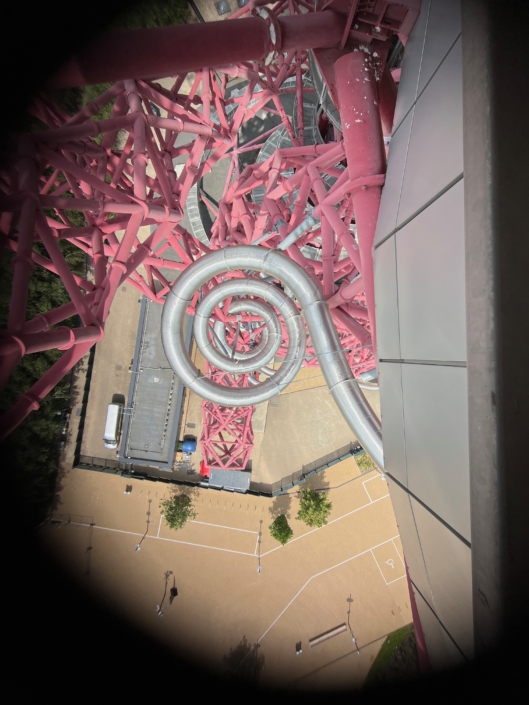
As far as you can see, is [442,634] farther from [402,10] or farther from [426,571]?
[402,10]

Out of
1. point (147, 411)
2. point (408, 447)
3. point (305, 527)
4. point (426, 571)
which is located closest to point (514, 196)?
point (408, 447)

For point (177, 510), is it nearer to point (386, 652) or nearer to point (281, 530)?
point (281, 530)

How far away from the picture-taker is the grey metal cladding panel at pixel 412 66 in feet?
13.6

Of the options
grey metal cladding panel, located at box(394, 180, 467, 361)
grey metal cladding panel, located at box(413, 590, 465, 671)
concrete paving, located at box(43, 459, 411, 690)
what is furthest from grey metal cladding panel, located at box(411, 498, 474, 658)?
concrete paving, located at box(43, 459, 411, 690)

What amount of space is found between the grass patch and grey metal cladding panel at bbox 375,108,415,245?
24.4 meters

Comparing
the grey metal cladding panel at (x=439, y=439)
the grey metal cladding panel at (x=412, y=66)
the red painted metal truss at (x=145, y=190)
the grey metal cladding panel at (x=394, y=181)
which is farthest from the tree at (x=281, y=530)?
the grey metal cladding panel at (x=412, y=66)

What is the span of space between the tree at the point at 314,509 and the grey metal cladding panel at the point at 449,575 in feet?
57.9

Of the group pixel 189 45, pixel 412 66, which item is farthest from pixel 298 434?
pixel 189 45

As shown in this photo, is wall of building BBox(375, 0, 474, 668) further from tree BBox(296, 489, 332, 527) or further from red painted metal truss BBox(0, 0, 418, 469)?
tree BBox(296, 489, 332, 527)

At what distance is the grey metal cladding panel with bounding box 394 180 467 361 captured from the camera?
2.88 metres

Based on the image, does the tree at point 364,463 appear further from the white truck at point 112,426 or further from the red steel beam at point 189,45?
the red steel beam at point 189,45

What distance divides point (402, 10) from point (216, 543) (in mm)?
23616

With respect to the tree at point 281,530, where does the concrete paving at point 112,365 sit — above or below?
above

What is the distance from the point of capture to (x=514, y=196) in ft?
7.88
